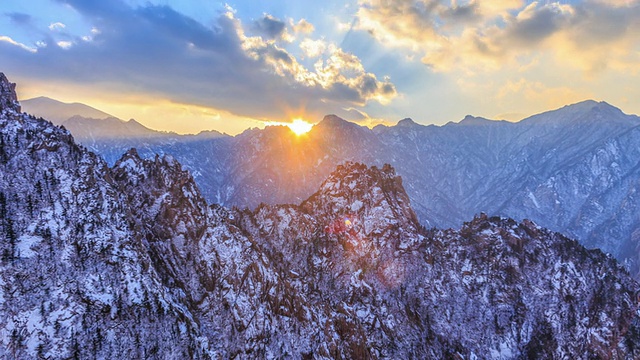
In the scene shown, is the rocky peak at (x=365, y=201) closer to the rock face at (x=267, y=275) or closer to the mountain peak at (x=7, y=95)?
the rock face at (x=267, y=275)

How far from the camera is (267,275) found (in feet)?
315

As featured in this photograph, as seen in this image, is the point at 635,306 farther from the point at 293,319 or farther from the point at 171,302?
the point at 171,302

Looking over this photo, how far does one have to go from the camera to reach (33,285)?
60.1 metres

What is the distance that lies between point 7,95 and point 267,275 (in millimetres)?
76939

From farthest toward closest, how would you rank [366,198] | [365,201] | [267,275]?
[366,198], [365,201], [267,275]

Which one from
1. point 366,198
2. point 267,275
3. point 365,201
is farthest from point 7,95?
point 366,198

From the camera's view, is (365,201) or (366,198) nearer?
(365,201)

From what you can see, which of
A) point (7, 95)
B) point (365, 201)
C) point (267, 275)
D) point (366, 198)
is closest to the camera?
point (7, 95)

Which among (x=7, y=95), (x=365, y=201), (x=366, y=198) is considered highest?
(x=7, y=95)

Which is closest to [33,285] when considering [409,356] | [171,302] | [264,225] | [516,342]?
[171,302]

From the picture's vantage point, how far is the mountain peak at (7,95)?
7881 centimetres

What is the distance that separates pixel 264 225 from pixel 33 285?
81.1 m

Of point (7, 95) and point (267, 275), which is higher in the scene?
point (7, 95)

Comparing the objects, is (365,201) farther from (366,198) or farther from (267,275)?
(267,275)
